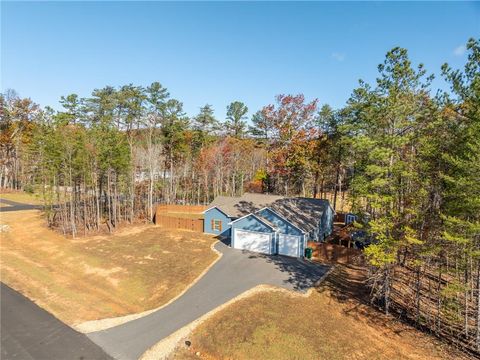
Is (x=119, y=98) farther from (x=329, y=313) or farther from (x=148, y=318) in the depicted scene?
(x=329, y=313)

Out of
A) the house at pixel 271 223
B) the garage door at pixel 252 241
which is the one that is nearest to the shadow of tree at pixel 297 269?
the garage door at pixel 252 241

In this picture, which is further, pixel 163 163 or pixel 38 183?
pixel 163 163

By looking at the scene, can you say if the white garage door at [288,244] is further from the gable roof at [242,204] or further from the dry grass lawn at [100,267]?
the dry grass lawn at [100,267]

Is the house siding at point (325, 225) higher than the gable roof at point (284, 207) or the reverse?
the reverse

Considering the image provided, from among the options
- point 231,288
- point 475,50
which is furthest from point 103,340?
point 475,50

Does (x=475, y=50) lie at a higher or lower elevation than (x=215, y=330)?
higher

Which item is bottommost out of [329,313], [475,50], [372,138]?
[329,313]

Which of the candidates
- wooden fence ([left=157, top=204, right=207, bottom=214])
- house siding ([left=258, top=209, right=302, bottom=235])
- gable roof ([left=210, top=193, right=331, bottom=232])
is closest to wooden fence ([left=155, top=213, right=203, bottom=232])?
gable roof ([left=210, top=193, right=331, bottom=232])
